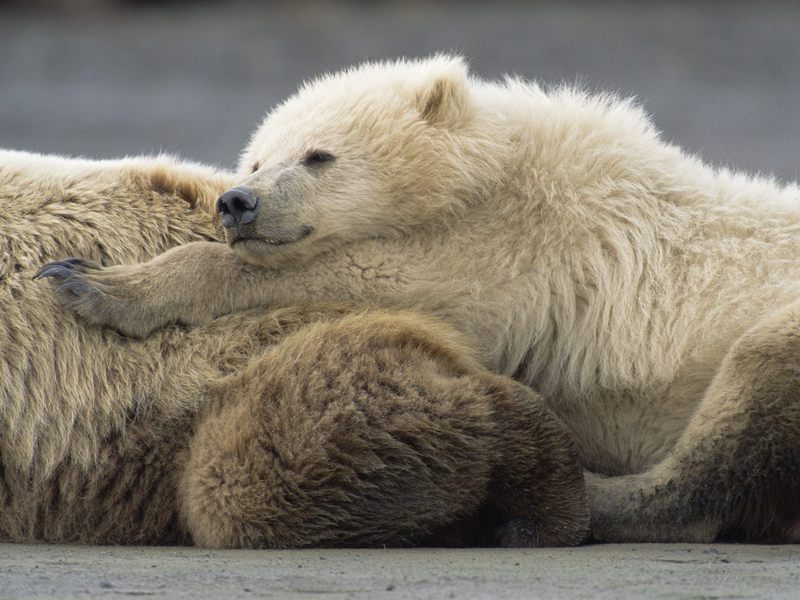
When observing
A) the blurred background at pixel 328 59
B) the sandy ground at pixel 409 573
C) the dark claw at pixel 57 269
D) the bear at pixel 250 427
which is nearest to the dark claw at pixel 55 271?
the dark claw at pixel 57 269

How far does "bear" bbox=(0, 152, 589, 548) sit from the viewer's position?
539 cm

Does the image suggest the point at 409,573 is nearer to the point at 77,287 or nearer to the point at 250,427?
the point at 250,427

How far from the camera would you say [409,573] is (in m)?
4.55

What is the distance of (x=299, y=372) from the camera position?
18.2 feet

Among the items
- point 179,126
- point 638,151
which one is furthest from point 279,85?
point 638,151

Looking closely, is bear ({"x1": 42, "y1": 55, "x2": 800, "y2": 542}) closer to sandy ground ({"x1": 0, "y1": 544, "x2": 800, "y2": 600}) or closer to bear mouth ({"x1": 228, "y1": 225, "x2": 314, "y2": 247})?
bear mouth ({"x1": 228, "y1": 225, "x2": 314, "y2": 247})

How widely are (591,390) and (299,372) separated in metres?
1.27

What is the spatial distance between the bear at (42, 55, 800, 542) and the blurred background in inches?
440

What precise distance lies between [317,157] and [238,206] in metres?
0.54

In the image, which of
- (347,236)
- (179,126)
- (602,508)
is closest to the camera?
(602,508)

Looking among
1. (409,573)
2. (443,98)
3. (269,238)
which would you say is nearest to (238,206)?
(269,238)

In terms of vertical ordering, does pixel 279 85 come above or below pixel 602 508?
above

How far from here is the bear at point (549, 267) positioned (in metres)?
5.65

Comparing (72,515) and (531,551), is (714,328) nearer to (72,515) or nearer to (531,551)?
(531,551)
